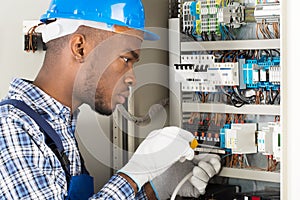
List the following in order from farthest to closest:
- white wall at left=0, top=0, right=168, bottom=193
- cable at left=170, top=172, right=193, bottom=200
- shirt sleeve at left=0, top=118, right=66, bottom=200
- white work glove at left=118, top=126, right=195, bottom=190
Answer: white wall at left=0, top=0, right=168, bottom=193
cable at left=170, top=172, right=193, bottom=200
white work glove at left=118, top=126, right=195, bottom=190
shirt sleeve at left=0, top=118, right=66, bottom=200

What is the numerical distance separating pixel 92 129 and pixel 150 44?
16.3 inches

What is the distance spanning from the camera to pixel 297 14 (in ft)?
4.91

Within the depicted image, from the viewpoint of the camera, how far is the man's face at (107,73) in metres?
1.59

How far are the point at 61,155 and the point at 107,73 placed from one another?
0.92ft

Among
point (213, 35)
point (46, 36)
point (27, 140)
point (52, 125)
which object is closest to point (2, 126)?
point (27, 140)

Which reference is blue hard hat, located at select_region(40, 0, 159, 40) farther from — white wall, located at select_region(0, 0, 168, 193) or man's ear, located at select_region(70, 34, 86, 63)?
white wall, located at select_region(0, 0, 168, 193)

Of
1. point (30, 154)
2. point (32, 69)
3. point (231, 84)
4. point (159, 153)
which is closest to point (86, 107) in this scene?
point (32, 69)

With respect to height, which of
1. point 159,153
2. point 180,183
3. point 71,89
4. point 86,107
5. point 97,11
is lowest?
point 180,183

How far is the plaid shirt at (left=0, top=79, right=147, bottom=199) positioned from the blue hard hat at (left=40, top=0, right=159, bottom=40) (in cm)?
24

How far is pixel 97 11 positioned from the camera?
159 cm

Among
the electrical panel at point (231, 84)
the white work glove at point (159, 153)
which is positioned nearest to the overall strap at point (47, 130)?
the white work glove at point (159, 153)

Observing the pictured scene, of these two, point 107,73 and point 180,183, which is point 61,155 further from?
point 180,183

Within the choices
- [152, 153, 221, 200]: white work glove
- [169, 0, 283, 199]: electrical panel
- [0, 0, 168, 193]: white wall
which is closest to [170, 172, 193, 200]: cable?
[152, 153, 221, 200]: white work glove

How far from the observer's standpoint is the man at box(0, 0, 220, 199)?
57.7 inches
